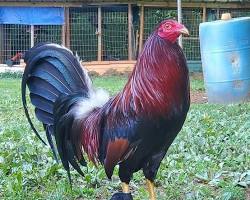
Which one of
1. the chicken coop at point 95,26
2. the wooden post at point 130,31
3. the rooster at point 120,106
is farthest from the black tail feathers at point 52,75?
the wooden post at point 130,31

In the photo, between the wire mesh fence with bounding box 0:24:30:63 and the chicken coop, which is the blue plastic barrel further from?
the wire mesh fence with bounding box 0:24:30:63

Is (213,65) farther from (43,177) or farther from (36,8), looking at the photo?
(36,8)

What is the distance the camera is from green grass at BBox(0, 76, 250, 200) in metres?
4.71

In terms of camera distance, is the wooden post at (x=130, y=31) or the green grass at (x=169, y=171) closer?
the green grass at (x=169, y=171)

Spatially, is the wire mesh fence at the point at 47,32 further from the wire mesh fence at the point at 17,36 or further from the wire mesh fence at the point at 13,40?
the wire mesh fence at the point at 13,40

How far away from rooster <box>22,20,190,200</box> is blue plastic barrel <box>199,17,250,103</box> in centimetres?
732

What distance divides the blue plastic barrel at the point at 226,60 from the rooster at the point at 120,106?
7.32 metres

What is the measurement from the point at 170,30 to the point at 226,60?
7904mm

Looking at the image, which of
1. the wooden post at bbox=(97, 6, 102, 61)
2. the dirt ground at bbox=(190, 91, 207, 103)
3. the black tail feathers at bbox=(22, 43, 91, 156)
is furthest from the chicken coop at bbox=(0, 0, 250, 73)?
the black tail feathers at bbox=(22, 43, 91, 156)

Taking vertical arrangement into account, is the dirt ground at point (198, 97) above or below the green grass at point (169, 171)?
below

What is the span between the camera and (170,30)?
11.6 ft

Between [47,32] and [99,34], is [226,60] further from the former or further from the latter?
[47,32]

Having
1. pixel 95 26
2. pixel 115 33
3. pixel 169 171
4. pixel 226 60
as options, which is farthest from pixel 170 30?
pixel 115 33

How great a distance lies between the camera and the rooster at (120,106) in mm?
3533
